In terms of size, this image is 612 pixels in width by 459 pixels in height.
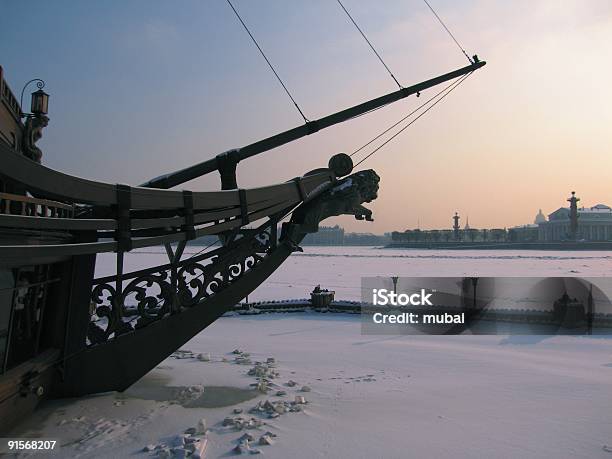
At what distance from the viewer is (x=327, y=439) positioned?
482 centimetres

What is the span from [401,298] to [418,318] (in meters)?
4.04

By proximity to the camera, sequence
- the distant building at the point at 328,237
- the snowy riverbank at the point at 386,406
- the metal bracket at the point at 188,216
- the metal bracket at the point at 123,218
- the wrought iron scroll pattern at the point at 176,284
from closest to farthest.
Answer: the snowy riverbank at the point at 386,406
the metal bracket at the point at 123,218
the metal bracket at the point at 188,216
the wrought iron scroll pattern at the point at 176,284
the distant building at the point at 328,237

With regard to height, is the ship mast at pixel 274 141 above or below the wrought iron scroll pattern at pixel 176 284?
above

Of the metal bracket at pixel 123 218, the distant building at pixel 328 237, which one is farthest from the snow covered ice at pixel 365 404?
the distant building at pixel 328 237

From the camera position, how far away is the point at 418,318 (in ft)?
44.1

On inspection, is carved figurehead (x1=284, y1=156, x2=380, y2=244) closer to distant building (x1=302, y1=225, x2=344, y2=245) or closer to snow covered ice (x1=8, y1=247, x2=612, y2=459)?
snow covered ice (x1=8, y1=247, x2=612, y2=459)

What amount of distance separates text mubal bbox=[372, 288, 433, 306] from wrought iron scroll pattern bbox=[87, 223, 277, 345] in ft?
31.1

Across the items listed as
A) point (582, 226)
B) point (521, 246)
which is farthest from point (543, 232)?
point (521, 246)

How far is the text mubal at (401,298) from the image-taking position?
15.9 metres

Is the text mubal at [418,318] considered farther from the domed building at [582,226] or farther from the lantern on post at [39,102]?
the domed building at [582,226]

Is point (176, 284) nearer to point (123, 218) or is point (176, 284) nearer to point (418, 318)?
point (123, 218)

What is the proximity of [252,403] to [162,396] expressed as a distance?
3.79 ft

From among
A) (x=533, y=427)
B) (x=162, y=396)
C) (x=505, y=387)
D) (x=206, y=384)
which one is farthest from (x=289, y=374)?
(x=533, y=427)

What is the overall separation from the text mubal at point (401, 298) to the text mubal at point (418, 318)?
5.17 ft
